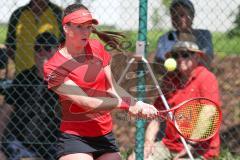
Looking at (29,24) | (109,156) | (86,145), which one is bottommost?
(109,156)

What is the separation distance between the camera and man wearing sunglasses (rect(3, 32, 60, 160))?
20.6 ft

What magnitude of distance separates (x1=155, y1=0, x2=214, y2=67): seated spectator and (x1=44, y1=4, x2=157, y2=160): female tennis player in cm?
168

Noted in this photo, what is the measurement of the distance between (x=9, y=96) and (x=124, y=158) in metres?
1.22

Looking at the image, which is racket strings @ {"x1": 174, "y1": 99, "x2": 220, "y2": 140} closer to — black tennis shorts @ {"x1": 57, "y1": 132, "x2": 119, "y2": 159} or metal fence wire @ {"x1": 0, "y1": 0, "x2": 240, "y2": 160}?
black tennis shorts @ {"x1": 57, "y1": 132, "x2": 119, "y2": 159}

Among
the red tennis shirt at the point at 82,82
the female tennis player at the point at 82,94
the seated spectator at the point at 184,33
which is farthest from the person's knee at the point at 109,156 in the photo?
the seated spectator at the point at 184,33

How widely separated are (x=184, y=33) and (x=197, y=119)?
1.35m

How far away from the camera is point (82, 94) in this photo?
4.61 m

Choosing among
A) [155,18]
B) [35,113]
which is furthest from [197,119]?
[155,18]

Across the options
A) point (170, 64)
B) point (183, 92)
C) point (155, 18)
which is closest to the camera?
point (170, 64)

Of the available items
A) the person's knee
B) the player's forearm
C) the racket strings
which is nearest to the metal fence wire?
the racket strings

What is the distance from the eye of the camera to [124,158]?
6.47 meters

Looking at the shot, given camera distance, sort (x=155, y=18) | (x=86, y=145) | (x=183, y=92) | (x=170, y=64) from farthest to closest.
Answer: (x=155, y=18) → (x=183, y=92) → (x=170, y=64) → (x=86, y=145)

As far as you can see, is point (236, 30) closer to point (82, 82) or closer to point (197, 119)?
point (197, 119)

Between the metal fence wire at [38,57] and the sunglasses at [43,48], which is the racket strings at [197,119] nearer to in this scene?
the metal fence wire at [38,57]
